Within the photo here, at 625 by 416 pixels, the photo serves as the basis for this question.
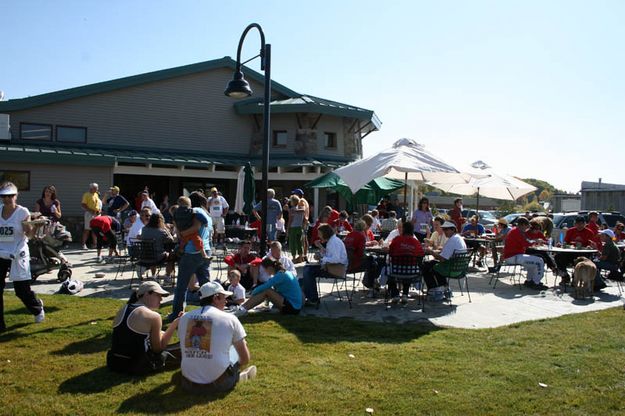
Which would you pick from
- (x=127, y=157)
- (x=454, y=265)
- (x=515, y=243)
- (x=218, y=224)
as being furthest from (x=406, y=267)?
(x=127, y=157)

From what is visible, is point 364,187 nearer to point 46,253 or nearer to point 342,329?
point 46,253

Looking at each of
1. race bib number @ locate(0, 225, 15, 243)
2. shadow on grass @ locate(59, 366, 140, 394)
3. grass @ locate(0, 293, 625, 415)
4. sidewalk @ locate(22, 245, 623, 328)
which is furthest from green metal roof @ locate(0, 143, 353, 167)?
shadow on grass @ locate(59, 366, 140, 394)

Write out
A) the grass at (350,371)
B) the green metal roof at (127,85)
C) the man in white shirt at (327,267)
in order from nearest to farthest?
the grass at (350,371) < the man in white shirt at (327,267) < the green metal roof at (127,85)

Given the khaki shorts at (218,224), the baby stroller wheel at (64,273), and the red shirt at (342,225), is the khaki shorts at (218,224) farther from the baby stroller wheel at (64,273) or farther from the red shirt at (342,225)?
the baby stroller wheel at (64,273)

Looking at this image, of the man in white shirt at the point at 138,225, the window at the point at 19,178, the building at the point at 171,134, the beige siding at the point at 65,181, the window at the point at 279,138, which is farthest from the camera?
the window at the point at 279,138

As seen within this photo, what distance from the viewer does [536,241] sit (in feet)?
36.5

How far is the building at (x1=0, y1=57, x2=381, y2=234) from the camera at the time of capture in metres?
17.3

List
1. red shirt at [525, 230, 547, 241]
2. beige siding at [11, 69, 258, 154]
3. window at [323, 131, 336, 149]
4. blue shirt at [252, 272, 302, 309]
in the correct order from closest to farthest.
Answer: blue shirt at [252, 272, 302, 309] < red shirt at [525, 230, 547, 241] < beige siding at [11, 69, 258, 154] < window at [323, 131, 336, 149]

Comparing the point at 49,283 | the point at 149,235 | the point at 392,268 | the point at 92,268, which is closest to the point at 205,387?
the point at 392,268

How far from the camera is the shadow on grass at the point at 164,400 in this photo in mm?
4332

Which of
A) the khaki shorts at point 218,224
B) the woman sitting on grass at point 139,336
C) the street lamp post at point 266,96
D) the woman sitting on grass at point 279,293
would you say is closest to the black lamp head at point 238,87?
the street lamp post at point 266,96

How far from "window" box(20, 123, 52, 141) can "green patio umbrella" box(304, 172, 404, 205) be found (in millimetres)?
9939

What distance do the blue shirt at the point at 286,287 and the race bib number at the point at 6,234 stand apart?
3.13 metres

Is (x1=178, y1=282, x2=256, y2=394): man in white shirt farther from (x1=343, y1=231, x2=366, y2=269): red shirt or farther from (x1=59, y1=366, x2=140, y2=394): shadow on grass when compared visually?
(x1=343, y1=231, x2=366, y2=269): red shirt
